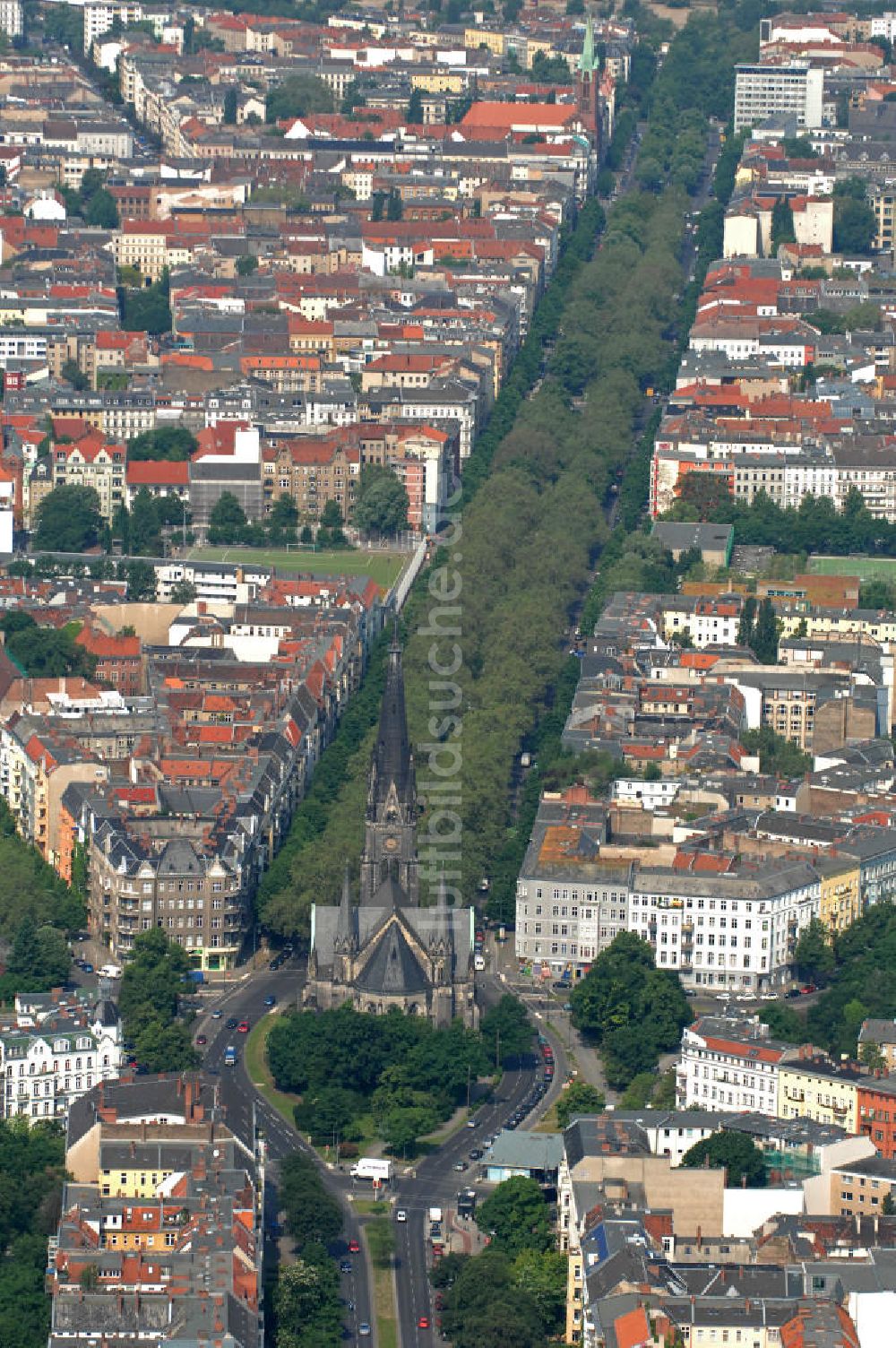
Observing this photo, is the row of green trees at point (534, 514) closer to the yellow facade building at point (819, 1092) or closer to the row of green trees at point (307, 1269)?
the yellow facade building at point (819, 1092)

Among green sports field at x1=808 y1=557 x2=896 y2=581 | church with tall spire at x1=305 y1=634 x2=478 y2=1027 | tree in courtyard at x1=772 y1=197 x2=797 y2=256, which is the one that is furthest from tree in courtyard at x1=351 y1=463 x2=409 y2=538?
church with tall spire at x1=305 y1=634 x2=478 y2=1027

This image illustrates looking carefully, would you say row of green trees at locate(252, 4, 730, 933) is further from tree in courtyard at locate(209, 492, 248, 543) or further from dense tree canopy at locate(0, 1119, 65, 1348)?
dense tree canopy at locate(0, 1119, 65, 1348)

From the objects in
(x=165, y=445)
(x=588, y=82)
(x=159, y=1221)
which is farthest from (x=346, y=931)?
(x=588, y=82)

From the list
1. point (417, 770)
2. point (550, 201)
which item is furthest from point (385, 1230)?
point (550, 201)

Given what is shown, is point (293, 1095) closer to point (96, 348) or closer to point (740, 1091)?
point (740, 1091)

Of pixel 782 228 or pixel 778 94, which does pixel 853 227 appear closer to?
pixel 782 228

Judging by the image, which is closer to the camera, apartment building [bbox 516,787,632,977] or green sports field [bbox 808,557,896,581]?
apartment building [bbox 516,787,632,977]
